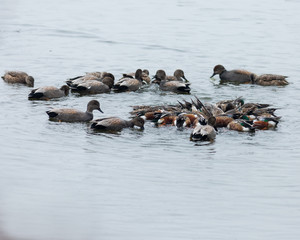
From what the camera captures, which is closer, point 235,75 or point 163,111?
point 163,111

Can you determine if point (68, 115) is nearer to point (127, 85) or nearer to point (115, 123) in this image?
point (115, 123)

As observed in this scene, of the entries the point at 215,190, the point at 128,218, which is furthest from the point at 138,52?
the point at 128,218

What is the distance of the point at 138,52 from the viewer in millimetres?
20875

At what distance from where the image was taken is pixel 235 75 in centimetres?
1720

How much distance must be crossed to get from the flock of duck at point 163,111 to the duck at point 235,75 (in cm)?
148

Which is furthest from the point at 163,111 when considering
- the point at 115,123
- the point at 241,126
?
the point at 241,126

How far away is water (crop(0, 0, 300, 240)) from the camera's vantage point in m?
6.86

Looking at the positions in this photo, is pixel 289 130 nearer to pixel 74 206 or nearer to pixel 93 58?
pixel 74 206

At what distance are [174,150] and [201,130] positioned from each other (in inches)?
34.3

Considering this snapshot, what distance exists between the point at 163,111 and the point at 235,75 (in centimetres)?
478

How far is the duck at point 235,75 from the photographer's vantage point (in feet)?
55.8

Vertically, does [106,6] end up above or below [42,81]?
above

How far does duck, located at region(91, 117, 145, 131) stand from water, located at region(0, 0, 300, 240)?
0.57ft

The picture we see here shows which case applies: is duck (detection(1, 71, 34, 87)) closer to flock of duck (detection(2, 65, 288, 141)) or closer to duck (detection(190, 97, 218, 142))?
flock of duck (detection(2, 65, 288, 141))
